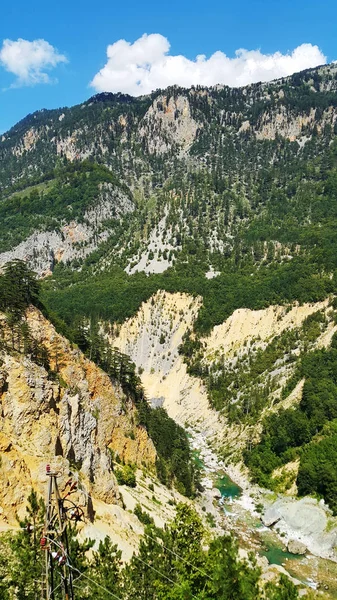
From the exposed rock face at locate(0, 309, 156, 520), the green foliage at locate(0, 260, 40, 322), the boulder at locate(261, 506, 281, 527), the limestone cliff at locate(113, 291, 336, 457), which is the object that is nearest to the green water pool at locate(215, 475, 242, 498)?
the limestone cliff at locate(113, 291, 336, 457)

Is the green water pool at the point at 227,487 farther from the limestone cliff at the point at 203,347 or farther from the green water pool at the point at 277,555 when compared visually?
the green water pool at the point at 277,555

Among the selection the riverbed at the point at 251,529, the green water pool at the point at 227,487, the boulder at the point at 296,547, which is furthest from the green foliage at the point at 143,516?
the green water pool at the point at 227,487

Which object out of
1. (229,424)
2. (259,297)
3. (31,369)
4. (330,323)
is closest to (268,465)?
(229,424)

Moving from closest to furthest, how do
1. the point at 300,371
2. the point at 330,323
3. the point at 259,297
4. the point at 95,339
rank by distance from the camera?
1. the point at 95,339
2. the point at 300,371
3. the point at 330,323
4. the point at 259,297

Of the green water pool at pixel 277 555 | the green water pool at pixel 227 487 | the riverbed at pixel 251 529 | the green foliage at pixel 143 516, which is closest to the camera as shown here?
the green foliage at pixel 143 516

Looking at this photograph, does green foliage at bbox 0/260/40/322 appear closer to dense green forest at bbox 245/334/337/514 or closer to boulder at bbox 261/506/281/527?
boulder at bbox 261/506/281/527

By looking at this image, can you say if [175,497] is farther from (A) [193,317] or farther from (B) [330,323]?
(A) [193,317]

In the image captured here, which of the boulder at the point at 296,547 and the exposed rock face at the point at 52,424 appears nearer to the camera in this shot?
the exposed rock face at the point at 52,424
